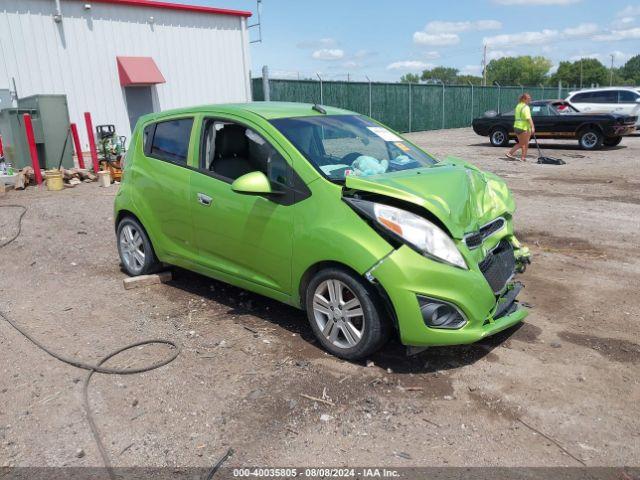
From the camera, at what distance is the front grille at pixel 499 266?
12.2ft

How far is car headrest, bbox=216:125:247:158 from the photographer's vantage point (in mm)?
4590

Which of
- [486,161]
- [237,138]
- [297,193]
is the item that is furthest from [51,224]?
[486,161]

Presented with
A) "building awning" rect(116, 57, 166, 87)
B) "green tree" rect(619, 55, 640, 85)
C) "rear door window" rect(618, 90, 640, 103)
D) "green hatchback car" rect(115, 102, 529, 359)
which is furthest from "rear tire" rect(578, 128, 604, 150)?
"green tree" rect(619, 55, 640, 85)

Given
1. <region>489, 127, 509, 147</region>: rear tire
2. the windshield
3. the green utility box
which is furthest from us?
<region>489, 127, 509, 147</region>: rear tire

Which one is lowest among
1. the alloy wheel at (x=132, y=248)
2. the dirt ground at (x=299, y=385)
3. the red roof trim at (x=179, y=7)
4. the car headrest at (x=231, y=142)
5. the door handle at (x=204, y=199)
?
the dirt ground at (x=299, y=385)

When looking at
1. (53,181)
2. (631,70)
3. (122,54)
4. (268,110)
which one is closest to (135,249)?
(268,110)

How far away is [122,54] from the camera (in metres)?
20.0

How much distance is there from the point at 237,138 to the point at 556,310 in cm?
304

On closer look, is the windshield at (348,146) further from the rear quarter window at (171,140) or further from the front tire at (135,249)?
the front tire at (135,249)

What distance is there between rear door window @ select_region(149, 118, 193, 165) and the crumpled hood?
1.82 metres

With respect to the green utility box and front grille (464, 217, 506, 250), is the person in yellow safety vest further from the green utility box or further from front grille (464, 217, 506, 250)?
front grille (464, 217, 506, 250)

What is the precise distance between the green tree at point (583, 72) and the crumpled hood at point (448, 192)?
125m

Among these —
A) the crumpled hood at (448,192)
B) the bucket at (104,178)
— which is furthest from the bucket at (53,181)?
the crumpled hood at (448,192)

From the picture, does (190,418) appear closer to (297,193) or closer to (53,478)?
(53,478)
